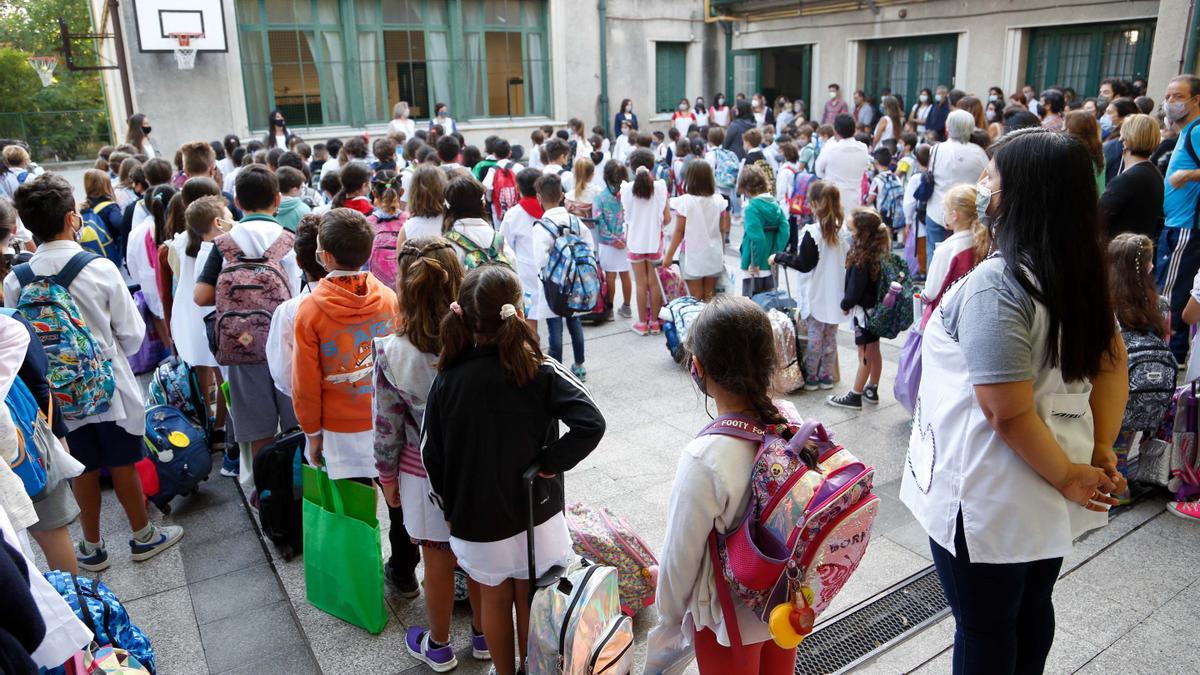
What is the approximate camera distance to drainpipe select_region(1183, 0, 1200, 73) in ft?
36.2

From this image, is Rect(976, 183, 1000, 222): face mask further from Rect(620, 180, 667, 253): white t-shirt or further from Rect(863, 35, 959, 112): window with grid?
Rect(863, 35, 959, 112): window with grid

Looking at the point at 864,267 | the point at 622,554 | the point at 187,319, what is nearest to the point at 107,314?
the point at 187,319

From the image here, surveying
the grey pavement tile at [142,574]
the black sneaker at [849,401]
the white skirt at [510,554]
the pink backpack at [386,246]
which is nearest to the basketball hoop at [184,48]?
the pink backpack at [386,246]

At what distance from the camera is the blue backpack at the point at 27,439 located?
112 inches

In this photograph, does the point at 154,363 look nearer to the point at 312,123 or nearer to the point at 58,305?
the point at 58,305

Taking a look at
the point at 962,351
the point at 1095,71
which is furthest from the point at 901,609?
the point at 1095,71

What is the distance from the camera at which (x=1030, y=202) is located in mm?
1972

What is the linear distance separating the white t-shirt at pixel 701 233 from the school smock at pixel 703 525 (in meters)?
4.99

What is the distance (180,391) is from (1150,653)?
515cm

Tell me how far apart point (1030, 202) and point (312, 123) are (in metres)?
16.7

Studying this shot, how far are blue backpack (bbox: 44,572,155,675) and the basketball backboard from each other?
14.5 m

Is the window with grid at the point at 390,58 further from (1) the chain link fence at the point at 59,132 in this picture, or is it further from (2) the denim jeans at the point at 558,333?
(2) the denim jeans at the point at 558,333

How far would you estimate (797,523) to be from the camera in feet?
6.59

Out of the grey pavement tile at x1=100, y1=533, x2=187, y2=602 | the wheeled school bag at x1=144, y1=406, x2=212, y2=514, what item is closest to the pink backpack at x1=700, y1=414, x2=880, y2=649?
the grey pavement tile at x1=100, y1=533, x2=187, y2=602
